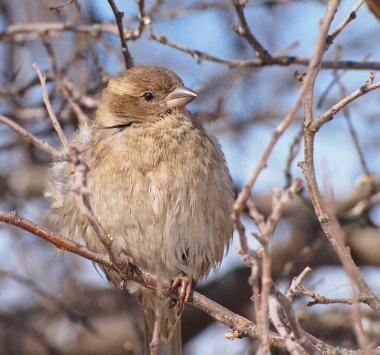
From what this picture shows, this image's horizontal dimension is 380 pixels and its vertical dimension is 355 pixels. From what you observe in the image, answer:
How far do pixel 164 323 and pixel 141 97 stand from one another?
5.70 feet

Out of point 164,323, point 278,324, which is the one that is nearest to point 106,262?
point 278,324

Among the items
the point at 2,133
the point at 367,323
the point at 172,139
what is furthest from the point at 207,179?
the point at 2,133

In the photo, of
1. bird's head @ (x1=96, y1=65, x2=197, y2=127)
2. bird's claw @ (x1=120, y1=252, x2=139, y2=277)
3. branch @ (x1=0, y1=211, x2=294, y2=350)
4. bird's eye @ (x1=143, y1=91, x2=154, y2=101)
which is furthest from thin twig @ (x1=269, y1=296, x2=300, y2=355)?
bird's eye @ (x1=143, y1=91, x2=154, y2=101)

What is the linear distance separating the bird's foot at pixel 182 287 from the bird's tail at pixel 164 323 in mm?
737

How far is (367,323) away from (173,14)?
3.01 meters

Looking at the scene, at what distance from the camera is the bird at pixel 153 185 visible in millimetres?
5184

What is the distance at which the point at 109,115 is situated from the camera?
5.87m

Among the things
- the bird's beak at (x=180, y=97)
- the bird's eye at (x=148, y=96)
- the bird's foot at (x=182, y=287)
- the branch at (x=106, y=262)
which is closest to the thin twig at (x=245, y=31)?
the bird's beak at (x=180, y=97)

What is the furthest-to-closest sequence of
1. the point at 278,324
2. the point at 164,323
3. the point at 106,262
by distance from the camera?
the point at 164,323
the point at 106,262
the point at 278,324

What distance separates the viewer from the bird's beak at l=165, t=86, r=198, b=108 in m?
5.68

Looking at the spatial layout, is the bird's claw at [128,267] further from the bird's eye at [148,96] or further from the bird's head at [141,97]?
the bird's eye at [148,96]

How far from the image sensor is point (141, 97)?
19.2 ft

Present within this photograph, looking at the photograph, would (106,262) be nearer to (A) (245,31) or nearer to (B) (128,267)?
(B) (128,267)

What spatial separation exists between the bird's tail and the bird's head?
4.28 feet
